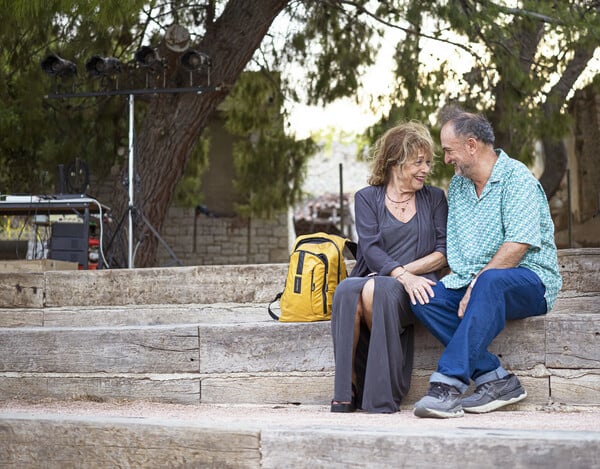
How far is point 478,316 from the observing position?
3.10 m

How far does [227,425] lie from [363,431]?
0.41 metres

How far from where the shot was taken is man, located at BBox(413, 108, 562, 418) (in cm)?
309

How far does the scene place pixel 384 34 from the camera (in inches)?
323

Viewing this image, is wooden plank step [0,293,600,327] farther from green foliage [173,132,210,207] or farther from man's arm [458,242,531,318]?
green foliage [173,132,210,207]

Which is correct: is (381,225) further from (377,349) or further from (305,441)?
(305,441)

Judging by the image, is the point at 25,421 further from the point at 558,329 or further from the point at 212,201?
the point at 212,201

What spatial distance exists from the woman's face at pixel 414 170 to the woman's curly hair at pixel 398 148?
0.04ft

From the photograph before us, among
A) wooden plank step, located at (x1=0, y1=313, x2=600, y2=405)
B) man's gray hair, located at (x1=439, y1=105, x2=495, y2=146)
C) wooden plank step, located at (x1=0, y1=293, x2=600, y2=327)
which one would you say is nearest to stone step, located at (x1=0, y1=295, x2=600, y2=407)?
wooden plank step, located at (x1=0, y1=313, x2=600, y2=405)

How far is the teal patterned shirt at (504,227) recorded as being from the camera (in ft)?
11.0

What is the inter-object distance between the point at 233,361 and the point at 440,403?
3.17 ft

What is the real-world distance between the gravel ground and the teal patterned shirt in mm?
528

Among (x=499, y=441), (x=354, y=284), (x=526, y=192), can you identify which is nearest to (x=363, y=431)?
(x=499, y=441)

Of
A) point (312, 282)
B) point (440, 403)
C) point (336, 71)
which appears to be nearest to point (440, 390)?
point (440, 403)

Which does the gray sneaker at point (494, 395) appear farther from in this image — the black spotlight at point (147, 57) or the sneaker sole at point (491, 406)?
the black spotlight at point (147, 57)
